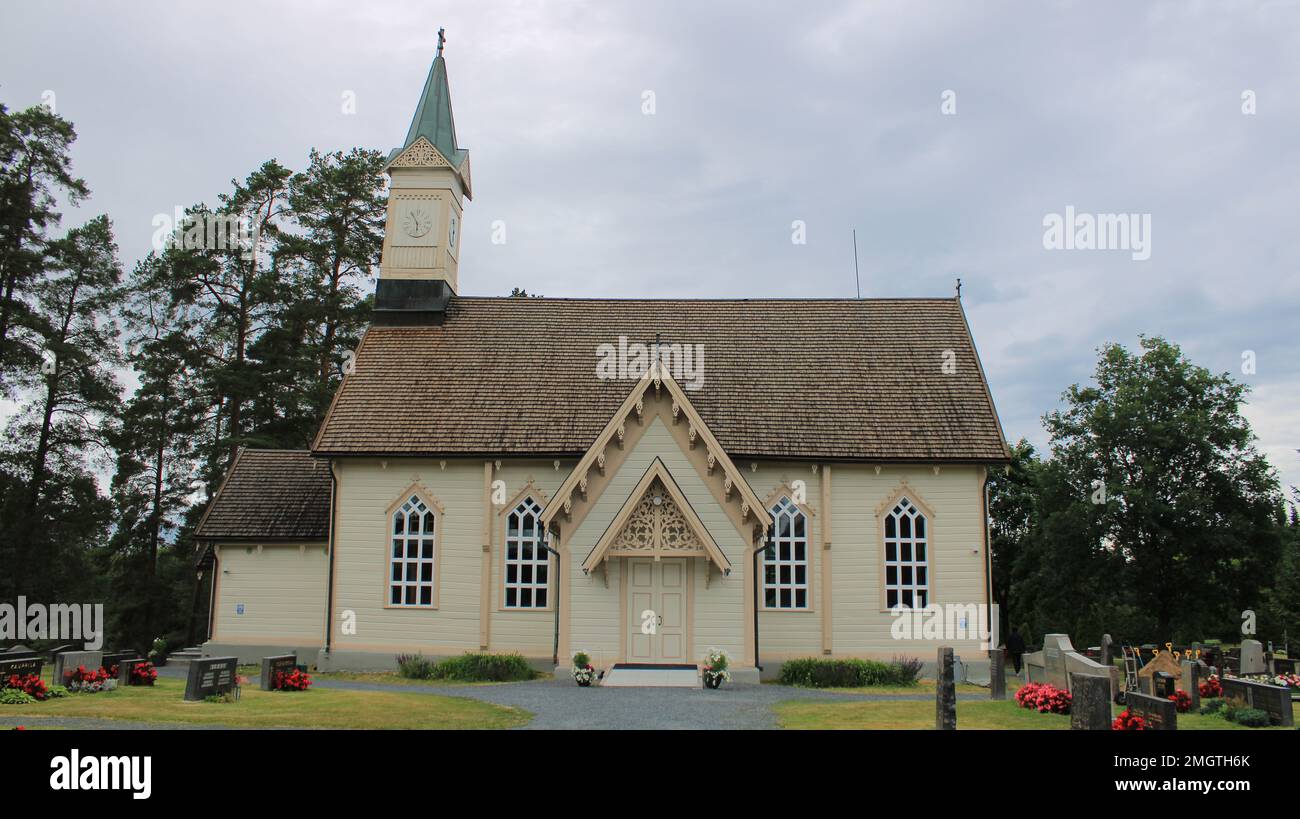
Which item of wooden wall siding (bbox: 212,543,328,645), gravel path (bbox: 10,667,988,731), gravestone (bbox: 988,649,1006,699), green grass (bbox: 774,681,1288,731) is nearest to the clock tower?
wooden wall siding (bbox: 212,543,328,645)

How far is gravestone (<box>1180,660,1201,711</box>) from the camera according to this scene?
17219 millimetres

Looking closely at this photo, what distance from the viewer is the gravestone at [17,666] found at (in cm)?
1520

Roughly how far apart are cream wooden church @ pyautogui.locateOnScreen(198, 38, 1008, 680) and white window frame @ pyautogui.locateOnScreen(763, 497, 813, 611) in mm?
60

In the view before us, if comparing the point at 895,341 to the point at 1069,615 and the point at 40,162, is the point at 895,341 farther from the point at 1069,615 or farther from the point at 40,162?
the point at 40,162

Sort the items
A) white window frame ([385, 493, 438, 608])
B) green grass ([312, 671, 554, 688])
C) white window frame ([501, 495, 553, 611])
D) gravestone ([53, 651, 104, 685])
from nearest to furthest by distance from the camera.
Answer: gravestone ([53, 651, 104, 685]) < green grass ([312, 671, 554, 688]) < white window frame ([501, 495, 553, 611]) < white window frame ([385, 493, 438, 608])

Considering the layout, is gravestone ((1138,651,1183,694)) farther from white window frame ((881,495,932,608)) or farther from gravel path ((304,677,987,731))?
A: white window frame ((881,495,932,608))

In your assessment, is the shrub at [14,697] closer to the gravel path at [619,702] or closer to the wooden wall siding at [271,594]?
the gravel path at [619,702]

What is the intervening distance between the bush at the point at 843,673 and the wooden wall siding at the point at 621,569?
1.85 metres

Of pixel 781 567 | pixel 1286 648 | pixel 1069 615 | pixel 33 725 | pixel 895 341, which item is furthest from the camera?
pixel 1069 615

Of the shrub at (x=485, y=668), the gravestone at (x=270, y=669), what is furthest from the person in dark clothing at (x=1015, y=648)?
the gravestone at (x=270, y=669)
